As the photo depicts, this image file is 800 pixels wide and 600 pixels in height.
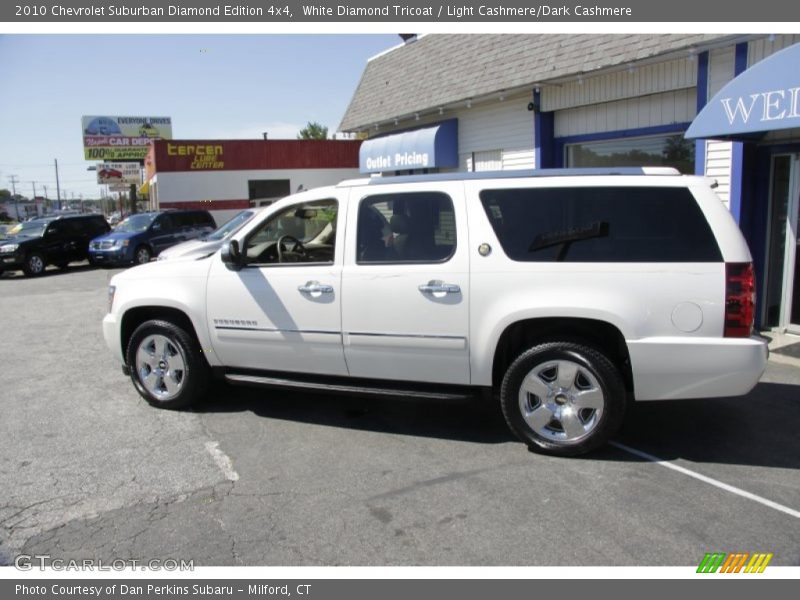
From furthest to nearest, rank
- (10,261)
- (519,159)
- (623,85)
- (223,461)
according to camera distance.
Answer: (10,261) → (519,159) → (623,85) → (223,461)

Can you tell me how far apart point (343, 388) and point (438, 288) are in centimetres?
111

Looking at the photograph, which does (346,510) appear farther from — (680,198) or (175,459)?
(680,198)

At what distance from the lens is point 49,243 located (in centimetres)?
2008

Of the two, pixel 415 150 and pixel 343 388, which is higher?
pixel 415 150

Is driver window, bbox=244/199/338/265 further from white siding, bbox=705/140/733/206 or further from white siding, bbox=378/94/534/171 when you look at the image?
white siding, bbox=378/94/534/171

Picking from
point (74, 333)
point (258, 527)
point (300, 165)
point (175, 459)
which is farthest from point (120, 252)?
point (258, 527)

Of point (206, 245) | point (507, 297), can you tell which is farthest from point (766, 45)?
point (206, 245)

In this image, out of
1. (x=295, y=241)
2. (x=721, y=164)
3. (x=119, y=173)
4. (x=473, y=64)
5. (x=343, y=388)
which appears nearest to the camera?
(x=343, y=388)

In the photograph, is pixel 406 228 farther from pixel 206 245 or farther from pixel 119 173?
pixel 119 173

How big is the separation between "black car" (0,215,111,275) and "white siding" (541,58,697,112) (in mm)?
15562

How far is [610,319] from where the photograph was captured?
4348 millimetres

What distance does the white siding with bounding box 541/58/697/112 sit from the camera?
911 cm

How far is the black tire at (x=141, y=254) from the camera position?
64.7 feet

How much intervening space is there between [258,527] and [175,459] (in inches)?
52.7
